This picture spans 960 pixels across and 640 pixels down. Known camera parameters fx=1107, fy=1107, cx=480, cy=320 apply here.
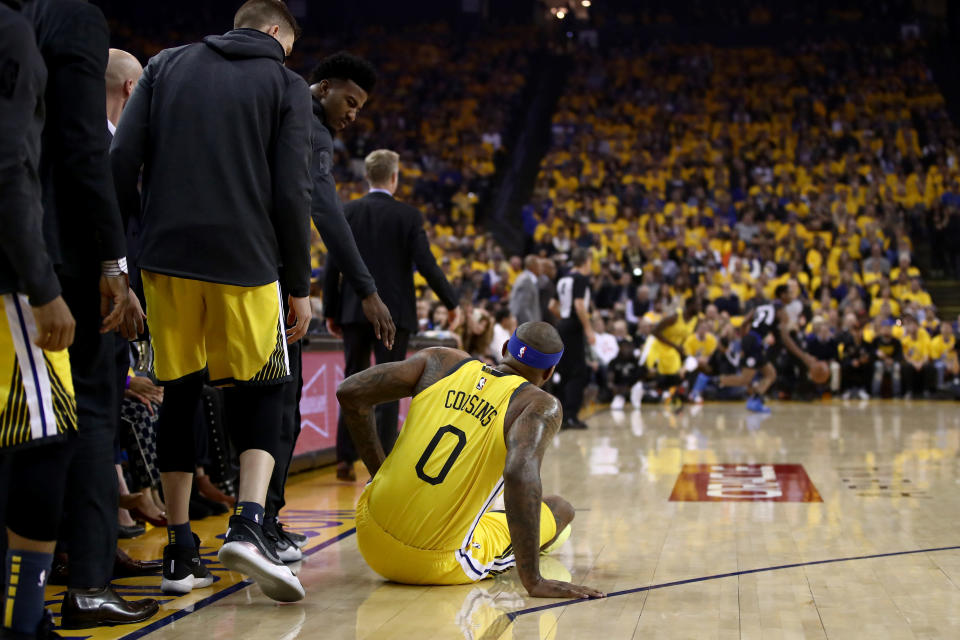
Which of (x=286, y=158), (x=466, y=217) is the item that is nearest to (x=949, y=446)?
(x=286, y=158)

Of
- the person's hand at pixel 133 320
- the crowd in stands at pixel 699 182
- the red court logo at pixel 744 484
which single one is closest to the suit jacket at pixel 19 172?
the person's hand at pixel 133 320

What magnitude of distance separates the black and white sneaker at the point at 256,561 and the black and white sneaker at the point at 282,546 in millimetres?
764

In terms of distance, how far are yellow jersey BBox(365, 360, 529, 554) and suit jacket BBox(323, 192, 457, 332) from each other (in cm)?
248

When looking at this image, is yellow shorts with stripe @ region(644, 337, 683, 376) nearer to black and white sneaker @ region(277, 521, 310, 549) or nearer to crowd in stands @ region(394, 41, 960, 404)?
crowd in stands @ region(394, 41, 960, 404)

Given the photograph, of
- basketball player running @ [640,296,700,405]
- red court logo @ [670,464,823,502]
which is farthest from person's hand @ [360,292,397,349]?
basketball player running @ [640,296,700,405]

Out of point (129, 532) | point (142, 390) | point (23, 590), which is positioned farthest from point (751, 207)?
point (23, 590)

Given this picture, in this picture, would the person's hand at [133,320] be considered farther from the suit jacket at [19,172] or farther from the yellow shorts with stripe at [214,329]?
the suit jacket at [19,172]

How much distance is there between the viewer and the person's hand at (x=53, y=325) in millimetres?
2303

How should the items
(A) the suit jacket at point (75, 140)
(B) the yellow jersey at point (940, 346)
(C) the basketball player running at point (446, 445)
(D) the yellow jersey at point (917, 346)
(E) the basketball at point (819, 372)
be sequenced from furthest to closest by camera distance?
(B) the yellow jersey at point (940, 346)
(D) the yellow jersey at point (917, 346)
(E) the basketball at point (819, 372)
(C) the basketball player running at point (446, 445)
(A) the suit jacket at point (75, 140)

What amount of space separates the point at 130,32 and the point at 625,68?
1150 centimetres

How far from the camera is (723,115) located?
75.8 ft

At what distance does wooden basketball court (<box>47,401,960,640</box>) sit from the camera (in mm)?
3082

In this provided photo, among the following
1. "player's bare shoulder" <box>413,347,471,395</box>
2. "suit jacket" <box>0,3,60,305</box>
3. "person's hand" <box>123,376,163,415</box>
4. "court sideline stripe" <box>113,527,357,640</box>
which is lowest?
"court sideline stripe" <box>113,527,357,640</box>

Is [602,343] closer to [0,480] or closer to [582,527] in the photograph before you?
[582,527]
